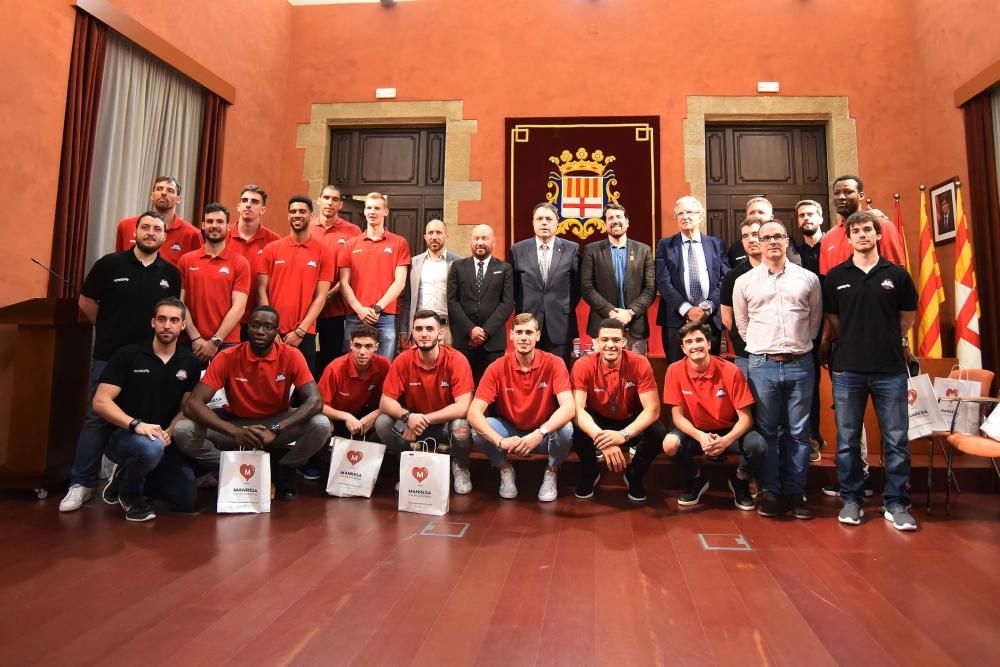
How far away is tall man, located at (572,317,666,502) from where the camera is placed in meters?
3.26

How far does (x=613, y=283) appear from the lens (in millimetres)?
3820

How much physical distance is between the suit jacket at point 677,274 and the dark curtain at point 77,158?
3.77 meters

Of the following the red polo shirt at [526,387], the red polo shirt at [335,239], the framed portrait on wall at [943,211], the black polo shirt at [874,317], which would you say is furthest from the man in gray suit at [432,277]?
the framed portrait on wall at [943,211]

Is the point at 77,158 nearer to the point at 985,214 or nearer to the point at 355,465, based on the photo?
the point at 355,465

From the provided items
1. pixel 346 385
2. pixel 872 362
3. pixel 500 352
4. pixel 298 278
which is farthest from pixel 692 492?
pixel 298 278

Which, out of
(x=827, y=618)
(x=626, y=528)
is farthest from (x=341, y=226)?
(x=827, y=618)

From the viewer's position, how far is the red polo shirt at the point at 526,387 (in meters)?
3.38

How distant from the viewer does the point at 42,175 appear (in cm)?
381

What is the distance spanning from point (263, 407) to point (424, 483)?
103cm

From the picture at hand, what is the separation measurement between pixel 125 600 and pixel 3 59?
3.45m

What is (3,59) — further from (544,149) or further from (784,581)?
(784,581)

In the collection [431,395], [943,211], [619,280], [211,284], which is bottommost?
[431,395]

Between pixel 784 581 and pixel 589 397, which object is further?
pixel 589 397

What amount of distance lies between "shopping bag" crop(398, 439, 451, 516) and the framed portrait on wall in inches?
187
